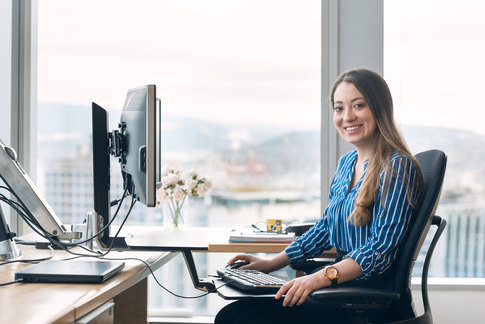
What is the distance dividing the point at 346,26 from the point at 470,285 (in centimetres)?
154

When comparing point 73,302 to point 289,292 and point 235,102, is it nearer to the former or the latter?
point 289,292

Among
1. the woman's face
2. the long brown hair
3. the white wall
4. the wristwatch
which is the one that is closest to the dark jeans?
the wristwatch

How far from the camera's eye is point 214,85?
2957 millimetres

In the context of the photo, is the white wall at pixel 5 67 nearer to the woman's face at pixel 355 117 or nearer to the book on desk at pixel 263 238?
the book on desk at pixel 263 238

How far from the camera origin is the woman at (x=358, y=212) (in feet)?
4.97

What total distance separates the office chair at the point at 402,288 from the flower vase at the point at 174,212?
1296 mm

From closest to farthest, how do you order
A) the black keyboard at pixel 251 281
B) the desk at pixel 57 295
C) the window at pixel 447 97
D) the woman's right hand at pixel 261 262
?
1. the desk at pixel 57 295
2. the black keyboard at pixel 251 281
3. the woman's right hand at pixel 261 262
4. the window at pixel 447 97

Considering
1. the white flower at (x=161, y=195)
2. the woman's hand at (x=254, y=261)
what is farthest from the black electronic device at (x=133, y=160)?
the white flower at (x=161, y=195)

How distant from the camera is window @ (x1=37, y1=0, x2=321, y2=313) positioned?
2.92 m

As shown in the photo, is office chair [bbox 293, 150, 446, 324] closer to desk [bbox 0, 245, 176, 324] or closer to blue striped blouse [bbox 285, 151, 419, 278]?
blue striped blouse [bbox 285, 151, 419, 278]

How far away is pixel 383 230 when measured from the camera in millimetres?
1525

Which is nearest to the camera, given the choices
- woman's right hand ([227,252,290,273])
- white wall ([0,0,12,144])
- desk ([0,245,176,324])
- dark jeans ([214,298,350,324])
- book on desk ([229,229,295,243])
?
desk ([0,245,176,324])

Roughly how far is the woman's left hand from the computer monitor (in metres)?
0.44

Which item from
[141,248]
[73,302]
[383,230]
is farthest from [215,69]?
[73,302]
